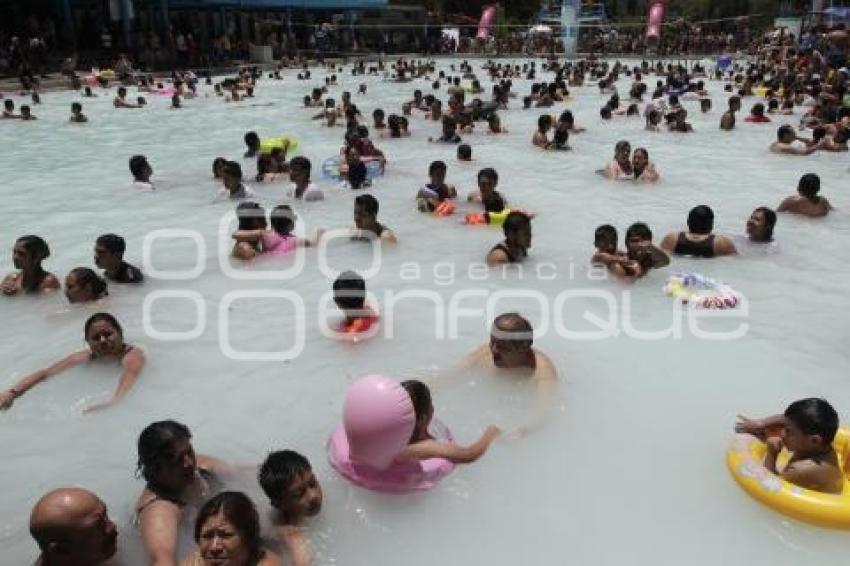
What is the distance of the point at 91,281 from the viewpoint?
6758 millimetres

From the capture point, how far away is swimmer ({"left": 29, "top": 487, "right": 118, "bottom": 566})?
3281 millimetres

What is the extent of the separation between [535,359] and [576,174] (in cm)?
Result: 775

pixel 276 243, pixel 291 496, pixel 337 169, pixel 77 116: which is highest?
pixel 77 116

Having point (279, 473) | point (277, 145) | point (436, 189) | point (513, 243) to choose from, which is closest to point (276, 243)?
point (513, 243)

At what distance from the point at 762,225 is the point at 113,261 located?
6.73 meters

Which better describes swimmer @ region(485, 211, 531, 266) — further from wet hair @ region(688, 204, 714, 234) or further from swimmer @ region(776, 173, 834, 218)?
swimmer @ region(776, 173, 834, 218)

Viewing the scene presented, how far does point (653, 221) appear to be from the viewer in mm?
9750

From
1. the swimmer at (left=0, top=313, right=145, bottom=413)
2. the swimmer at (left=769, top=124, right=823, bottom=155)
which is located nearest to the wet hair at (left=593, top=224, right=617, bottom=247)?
the swimmer at (left=0, top=313, right=145, bottom=413)

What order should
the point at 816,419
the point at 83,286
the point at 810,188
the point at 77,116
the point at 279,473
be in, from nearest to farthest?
1. the point at 279,473
2. the point at 816,419
3. the point at 83,286
4. the point at 810,188
5. the point at 77,116

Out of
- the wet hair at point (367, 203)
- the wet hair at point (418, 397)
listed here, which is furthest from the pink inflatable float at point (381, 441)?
the wet hair at point (367, 203)

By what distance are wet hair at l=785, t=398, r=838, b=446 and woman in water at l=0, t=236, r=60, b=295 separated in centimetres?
631

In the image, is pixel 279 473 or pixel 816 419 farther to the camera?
pixel 816 419

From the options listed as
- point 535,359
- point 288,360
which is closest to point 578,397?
point 535,359

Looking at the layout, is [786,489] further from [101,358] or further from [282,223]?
[282,223]
